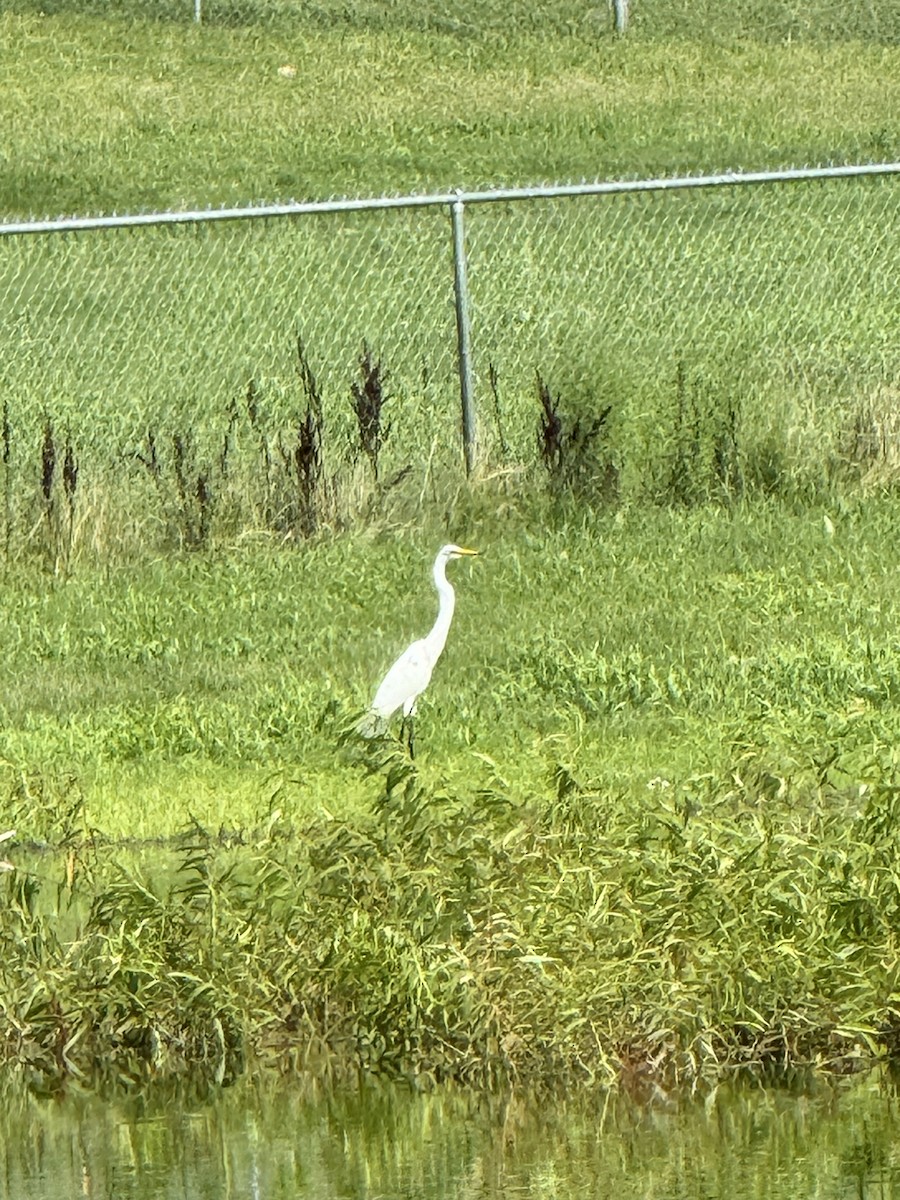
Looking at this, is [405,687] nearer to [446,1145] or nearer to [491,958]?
[491,958]

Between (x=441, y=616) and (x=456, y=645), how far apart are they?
25.2 inches

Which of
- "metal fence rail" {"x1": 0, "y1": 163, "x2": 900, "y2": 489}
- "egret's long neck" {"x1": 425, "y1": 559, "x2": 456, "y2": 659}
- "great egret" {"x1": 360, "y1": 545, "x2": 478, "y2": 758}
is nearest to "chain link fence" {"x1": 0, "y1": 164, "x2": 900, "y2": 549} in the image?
"metal fence rail" {"x1": 0, "y1": 163, "x2": 900, "y2": 489}

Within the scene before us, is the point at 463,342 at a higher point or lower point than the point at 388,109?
lower

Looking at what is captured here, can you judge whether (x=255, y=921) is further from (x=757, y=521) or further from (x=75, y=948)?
(x=757, y=521)

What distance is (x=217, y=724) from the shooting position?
9453 mm

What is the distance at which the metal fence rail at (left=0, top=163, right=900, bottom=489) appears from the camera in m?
14.6

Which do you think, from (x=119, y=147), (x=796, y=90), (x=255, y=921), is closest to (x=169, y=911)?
(x=255, y=921)

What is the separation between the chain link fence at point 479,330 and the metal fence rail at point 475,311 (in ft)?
0.12

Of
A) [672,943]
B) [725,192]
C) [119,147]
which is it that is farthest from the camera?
[119,147]

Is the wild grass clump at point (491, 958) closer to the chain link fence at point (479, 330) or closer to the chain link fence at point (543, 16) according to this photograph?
the chain link fence at point (479, 330)

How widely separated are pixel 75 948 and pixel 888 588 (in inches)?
207

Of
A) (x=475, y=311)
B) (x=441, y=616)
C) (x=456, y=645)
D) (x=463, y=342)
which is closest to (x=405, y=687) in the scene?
(x=441, y=616)

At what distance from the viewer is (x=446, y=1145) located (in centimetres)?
594

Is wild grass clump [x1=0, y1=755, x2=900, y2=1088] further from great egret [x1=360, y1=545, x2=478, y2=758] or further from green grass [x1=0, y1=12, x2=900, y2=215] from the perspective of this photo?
green grass [x1=0, y1=12, x2=900, y2=215]
